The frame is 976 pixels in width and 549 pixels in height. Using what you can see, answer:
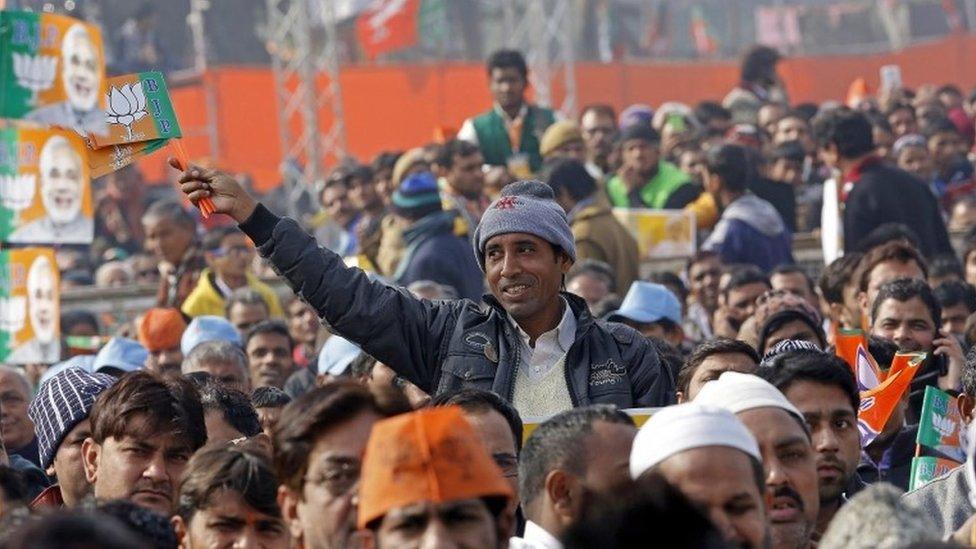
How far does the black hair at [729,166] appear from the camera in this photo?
43.7ft

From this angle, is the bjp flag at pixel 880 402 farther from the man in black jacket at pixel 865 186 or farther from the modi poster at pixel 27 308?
the man in black jacket at pixel 865 186

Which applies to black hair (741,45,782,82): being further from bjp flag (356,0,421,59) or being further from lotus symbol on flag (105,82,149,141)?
lotus symbol on flag (105,82,149,141)

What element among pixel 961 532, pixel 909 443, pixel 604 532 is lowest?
pixel 909 443

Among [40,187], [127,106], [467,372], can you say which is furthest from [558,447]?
[40,187]

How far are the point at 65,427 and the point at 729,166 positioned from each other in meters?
6.75

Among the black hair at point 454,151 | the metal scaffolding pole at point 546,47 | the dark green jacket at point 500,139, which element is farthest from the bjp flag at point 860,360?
the metal scaffolding pole at point 546,47

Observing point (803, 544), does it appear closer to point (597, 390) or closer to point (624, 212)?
point (597, 390)

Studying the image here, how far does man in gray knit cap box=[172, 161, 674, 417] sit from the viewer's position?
6.80 metres

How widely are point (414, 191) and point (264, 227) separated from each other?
A: 17.5 ft

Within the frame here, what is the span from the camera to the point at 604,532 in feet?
12.3

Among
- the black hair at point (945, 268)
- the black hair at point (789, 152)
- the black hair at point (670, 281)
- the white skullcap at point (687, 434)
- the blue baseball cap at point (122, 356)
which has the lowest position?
the black hair at point (670, 281)

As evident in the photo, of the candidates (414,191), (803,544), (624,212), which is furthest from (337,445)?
(624,212)

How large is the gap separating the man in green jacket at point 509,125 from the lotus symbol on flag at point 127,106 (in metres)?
7.15

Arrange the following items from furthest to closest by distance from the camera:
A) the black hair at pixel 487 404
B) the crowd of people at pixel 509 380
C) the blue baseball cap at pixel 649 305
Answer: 1. the blue baseball cap at pixel 649 305
2. the black hair at pixel 487 404
3. the crowd of people at pixel 509 380
